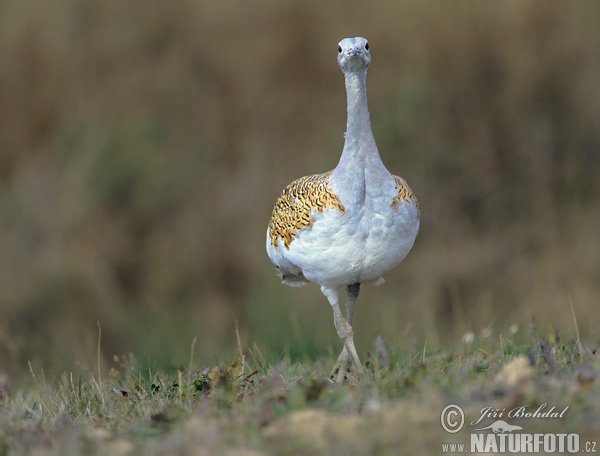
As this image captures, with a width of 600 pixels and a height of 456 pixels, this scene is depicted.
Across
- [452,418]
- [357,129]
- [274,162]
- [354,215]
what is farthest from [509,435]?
[274,162]

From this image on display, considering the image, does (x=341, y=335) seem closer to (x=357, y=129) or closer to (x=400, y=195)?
(x=400, y=195)

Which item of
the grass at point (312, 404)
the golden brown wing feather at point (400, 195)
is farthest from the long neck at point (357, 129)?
the grass at point (312, 404)

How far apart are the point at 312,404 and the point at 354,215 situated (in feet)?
3.89

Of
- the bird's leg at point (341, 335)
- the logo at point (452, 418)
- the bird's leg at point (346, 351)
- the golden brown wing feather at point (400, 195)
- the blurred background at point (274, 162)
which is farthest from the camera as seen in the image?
the blurred background at point (274, 162)

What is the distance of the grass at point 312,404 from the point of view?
3.28m

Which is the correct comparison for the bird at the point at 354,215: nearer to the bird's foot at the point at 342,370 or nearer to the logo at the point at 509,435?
the bird's foot at the point at 342,370

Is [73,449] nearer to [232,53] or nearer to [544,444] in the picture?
[544,444]

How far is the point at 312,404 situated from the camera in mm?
3871

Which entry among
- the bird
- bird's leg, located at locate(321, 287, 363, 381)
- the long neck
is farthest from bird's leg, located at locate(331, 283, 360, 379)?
the long neck

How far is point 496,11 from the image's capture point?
36.6ft

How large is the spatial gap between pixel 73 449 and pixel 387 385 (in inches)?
62.4

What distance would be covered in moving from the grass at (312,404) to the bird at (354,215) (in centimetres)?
58

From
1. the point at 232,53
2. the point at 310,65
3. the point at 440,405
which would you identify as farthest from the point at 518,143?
the point at 440,405

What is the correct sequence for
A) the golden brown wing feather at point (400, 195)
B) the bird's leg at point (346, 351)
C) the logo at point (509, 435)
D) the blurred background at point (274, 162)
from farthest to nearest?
1. the blurred background at point (274, 162)
2. the bird's leg at point (346, 351)
3. the golden brown wing feather at point (400, 195)
4. the logo at point (509, 435)
